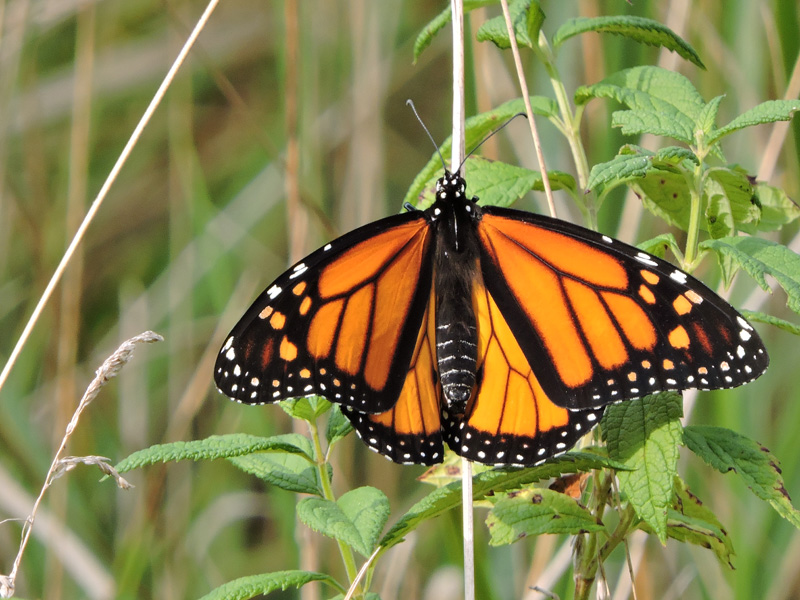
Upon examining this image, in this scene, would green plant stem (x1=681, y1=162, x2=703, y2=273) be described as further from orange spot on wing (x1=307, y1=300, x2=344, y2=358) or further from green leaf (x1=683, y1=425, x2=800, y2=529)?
orange spot on wing (x1=307, y1=300, x2=344, y2=358)

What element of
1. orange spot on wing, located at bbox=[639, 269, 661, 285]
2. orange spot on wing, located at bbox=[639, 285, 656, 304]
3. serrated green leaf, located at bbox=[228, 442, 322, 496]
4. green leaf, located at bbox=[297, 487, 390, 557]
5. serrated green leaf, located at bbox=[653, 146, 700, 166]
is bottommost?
green leaf, located at bbox=[297, 487, 390, 557]

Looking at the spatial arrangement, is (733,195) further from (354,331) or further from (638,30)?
(354,331)

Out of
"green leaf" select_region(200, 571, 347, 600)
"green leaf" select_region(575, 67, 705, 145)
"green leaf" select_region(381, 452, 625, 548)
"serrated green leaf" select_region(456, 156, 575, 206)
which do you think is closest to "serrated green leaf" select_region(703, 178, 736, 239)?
"green leaf" select_region(575, 67, 705, 145)

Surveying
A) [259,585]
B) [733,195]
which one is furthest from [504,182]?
[259,585]

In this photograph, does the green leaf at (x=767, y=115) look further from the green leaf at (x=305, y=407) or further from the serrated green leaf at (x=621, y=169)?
the green leaf at (x=305, y=407)

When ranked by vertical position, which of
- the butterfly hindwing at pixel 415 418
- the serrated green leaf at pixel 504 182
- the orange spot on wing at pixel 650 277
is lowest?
the butterfly hindwing at pixel 415 418

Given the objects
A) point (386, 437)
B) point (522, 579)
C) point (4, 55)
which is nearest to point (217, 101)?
point (4, 55)

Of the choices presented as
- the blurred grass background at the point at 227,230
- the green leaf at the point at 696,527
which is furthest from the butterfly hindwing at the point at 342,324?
the blurred grass background at the point at 227,230
